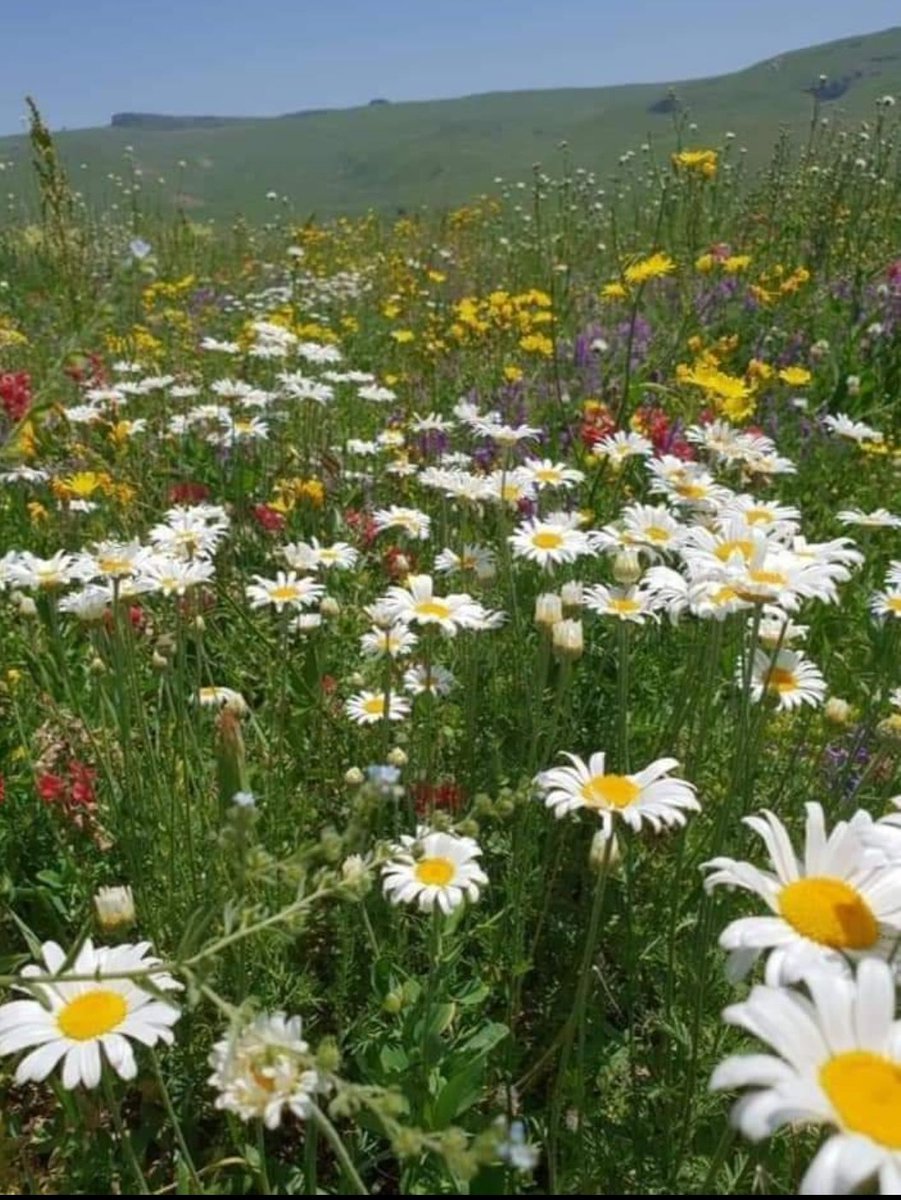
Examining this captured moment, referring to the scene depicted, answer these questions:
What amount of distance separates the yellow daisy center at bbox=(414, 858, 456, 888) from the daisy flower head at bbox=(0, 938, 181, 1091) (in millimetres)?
392

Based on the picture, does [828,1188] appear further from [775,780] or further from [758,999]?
[775,780]

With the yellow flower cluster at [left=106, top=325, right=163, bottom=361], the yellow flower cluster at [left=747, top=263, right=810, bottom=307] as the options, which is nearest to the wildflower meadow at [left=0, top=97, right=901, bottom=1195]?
the yellow flower cluster at [left=106, top=325, right=163, bottom=361]

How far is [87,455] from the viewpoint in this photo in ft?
10.4

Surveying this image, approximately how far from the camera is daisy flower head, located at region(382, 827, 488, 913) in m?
1.52

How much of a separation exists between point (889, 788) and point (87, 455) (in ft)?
7.75

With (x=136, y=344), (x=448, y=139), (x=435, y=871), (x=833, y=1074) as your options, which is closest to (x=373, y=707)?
(x=435, y=871)

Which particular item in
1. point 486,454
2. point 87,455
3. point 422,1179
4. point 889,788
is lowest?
point 422,1179

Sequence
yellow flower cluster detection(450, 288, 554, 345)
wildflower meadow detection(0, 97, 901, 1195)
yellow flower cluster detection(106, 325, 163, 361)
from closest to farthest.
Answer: wildflower meadow detection(0, 97, 901, 1195) < yellow flower cluster detection(450, 288, 554, 345) < yellow flower cluster detection(106, 325, 163, 361)

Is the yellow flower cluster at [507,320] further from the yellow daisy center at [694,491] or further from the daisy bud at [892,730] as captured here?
the daisy bud at [892,730]

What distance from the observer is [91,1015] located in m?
1.25

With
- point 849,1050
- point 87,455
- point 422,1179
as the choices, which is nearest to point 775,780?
point 422,1179

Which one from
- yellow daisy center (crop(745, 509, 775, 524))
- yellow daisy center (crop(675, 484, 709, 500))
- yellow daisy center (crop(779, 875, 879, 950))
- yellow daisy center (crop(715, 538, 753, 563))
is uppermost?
yellow daisy center (crop(715, 538, 753, 563))

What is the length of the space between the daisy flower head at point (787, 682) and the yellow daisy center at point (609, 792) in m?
0.48

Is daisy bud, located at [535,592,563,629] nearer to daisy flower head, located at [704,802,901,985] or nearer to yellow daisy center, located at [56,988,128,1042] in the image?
daisy flower head, located at [704,802,901,985]
